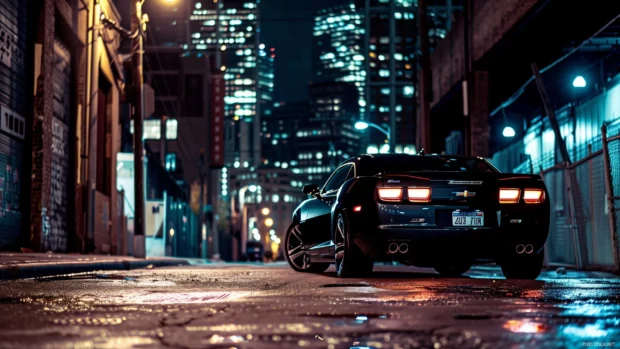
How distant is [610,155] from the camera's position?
13750mm

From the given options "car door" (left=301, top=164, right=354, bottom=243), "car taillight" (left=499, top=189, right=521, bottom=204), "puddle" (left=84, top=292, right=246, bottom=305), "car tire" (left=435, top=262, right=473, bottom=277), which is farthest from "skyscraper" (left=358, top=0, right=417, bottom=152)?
"puddle" (left=84, top=292, right=246, bottom=305)

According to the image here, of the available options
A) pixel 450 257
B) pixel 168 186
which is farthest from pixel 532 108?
pixel 168 186

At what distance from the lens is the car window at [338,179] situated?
455 inches

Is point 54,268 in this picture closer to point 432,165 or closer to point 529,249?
point 432,165

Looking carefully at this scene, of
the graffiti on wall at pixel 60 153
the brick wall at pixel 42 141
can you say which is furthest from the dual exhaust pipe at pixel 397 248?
the graffiti on wall at pixel 60 153

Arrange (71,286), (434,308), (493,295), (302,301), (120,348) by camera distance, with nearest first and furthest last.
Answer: (120,348), (434,308), (302,301), (493,295), (71,286)

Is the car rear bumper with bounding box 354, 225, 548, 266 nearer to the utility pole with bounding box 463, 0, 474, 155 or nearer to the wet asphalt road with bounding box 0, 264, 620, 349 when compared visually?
the wet asphalt road with bounding box 0, 264, 620, 349

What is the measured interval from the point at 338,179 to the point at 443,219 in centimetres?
219

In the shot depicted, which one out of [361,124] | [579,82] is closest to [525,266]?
[579,82]

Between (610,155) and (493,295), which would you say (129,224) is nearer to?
(610,155)

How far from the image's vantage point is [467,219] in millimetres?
10078

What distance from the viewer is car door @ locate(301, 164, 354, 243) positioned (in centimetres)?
1160

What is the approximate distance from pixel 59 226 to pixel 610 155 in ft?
50.8

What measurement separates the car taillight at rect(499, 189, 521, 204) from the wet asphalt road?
172 centimetres
